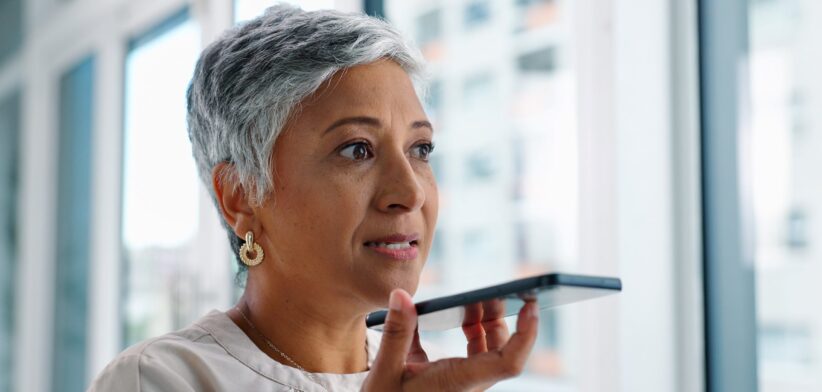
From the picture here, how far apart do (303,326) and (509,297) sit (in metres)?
0.42

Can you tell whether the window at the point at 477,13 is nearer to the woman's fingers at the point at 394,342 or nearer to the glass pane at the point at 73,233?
the glass pane at the point at 73,233

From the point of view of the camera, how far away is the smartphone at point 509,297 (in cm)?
86

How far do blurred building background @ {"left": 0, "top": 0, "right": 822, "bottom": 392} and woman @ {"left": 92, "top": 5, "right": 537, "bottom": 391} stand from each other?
0.26 m

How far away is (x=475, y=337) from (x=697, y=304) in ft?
2.44

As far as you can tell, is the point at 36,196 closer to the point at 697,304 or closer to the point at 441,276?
the point at 441,276

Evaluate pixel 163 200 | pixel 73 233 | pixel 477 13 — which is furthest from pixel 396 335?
pixel 73 233

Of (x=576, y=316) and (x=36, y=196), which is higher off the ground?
(x=36, y=196)

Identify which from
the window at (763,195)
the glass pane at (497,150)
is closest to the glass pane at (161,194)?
the glass pane at (497,150)

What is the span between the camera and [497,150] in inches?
138

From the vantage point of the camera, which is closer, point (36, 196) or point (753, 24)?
point (753, 24)

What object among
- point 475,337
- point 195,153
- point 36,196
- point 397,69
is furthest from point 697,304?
point 36,196

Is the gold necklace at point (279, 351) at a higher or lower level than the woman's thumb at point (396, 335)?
lower

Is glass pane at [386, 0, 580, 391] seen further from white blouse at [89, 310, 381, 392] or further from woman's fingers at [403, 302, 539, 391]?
woman's fingers at [403, 302, 539, 391]

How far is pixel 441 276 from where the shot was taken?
12.6 feet
